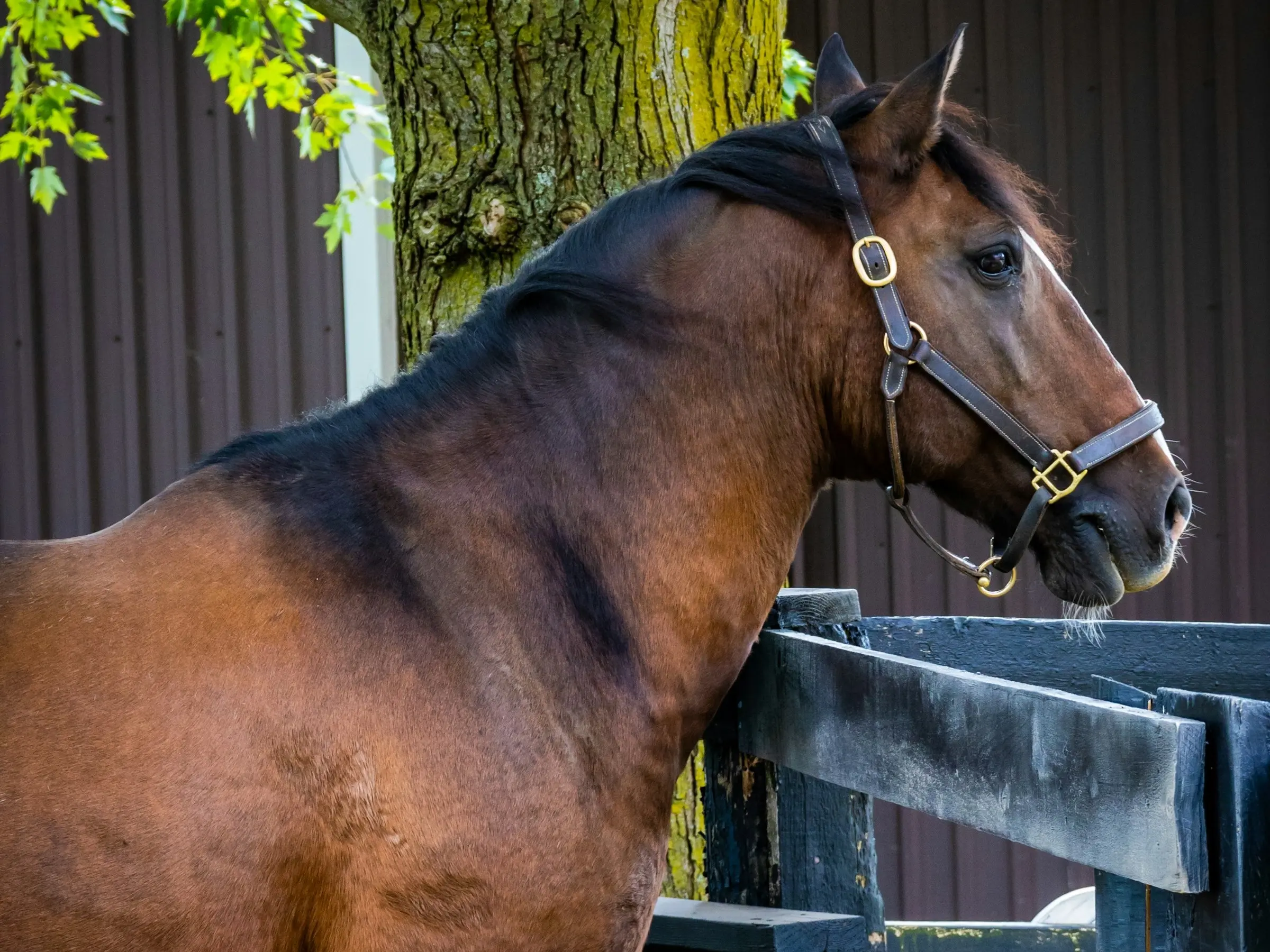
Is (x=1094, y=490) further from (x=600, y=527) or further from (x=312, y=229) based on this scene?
(x=312, y=229)

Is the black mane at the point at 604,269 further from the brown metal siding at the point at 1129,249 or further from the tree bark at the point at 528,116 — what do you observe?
the brown metal siding at the point at 1129,249

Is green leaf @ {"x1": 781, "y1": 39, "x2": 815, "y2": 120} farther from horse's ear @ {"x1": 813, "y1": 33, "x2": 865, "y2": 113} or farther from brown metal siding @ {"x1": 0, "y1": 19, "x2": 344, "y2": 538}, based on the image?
brown metal siding @ {"x1": 0, "y1": 19, "x2": 344, "y2": 538}

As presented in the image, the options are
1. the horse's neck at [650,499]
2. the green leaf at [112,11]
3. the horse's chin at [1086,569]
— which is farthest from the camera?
the green leaf at [112,11]

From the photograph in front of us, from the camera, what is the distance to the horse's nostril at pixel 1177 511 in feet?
6.95

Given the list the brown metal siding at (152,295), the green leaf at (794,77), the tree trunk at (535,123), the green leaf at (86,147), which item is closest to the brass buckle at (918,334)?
the tree trunk at (535,123)

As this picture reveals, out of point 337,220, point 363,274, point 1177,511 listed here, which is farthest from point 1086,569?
point 363,274

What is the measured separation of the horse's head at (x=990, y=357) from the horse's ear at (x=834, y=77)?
0.98 ft

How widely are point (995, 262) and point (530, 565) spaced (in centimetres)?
95

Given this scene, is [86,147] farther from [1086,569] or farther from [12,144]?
[1086,569]

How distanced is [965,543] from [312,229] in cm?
347

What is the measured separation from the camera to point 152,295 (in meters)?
6.08

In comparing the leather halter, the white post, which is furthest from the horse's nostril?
the white post

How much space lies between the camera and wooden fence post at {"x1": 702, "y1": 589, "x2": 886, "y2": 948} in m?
2.38

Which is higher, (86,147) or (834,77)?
(86,147)
